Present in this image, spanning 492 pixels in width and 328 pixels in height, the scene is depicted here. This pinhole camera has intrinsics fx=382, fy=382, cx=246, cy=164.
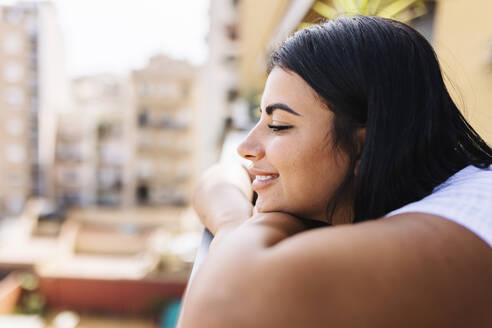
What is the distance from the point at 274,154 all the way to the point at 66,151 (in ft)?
90.6

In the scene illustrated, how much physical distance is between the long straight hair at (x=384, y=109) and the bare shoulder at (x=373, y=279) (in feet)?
0.84

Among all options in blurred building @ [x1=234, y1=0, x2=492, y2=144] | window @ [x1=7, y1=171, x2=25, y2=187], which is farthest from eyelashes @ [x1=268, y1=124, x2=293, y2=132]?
window @ [x1=7, y1=171, x2=25, y2=187]

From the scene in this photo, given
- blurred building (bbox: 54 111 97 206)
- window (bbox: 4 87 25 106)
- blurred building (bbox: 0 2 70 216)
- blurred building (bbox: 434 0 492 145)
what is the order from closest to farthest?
blurred building (bbox: 434 0 492 145) → blurred building (bbox: 54 111 97 206) → blurred building (bbox: 0 2 70 216) → window (bbox: 4 87 25 106)

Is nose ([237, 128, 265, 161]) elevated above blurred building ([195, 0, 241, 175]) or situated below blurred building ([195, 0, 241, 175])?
above

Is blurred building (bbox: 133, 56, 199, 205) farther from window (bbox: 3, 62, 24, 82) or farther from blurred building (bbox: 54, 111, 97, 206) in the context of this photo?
window (bbox: 3, 62, 24, 82)

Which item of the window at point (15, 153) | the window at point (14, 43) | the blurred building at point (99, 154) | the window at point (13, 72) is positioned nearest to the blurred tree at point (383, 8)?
the blurred building at point (99, 154)

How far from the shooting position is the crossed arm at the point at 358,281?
0.55 m

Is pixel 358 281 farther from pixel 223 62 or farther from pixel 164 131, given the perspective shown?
pixel 164 131

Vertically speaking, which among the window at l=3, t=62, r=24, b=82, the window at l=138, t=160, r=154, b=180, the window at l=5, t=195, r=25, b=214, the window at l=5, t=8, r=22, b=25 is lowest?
the window at l=5, t=195, r=25, b=214

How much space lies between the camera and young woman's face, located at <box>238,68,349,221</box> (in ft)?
2.96

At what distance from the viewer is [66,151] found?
25.7 meters

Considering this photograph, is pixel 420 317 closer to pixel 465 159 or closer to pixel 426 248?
pixel 426 248

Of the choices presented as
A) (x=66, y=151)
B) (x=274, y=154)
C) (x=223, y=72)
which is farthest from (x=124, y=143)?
(x=274, y=154)

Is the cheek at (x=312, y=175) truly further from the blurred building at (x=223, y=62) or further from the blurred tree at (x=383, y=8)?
the blurred building at (x=223, y=62)
